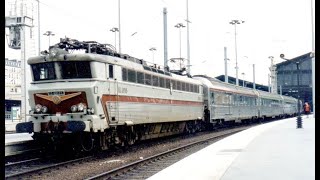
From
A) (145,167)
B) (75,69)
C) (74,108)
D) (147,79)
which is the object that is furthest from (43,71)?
(145,167)

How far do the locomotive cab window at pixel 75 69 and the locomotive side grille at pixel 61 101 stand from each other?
0.84 m

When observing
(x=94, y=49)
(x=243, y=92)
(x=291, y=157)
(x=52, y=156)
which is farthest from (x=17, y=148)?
(x=243, y=92)

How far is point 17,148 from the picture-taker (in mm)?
17250

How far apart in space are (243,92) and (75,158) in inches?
1116

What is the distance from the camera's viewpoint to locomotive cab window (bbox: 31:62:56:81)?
55.9 feet

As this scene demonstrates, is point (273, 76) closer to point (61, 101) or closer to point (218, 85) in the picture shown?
point (218, 85)

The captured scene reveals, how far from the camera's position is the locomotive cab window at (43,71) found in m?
17.0

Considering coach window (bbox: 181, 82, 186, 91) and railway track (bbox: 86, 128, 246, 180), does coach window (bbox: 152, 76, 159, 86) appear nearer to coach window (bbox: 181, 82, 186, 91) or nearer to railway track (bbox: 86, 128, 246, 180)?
railway track (bbox: 86, 128, 246, 180)

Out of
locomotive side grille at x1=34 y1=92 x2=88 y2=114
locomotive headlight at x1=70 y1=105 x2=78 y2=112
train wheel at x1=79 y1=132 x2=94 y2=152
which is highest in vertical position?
locomotive side grille at x1=34 y1=92 x2=88 y2=114

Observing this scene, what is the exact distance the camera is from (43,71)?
17.2 metres

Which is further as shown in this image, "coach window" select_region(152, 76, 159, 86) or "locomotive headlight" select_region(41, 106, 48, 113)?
"coach window" select_region(152, 76, 159, 86)

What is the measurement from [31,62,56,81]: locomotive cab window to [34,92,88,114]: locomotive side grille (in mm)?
820

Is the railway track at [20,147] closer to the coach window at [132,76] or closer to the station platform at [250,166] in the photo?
the coach window at [132,76]

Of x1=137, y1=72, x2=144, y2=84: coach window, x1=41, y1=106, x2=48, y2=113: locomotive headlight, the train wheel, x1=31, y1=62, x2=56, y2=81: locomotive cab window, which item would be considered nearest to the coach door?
x1=137, y1=72, x2=144, y2=84: coach window
